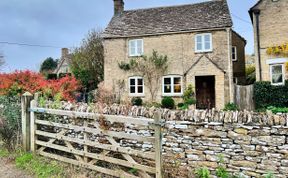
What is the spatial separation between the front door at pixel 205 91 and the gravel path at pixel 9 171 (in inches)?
636

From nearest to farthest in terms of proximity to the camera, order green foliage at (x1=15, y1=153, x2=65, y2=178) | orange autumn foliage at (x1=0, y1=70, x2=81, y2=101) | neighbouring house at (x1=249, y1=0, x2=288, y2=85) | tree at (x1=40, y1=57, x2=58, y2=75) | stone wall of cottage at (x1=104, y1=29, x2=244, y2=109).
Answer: green foliage at (x1=15, y1=153, x2=65, y2=178) < orange autumn foliage at (x1=0, y1=70, x2=81, y2=101) < neighbouring house at (x1=249, y1=0, x2=288, y2=85) < stone wall of cottage at (x1=104, y1=29, x2=244, y2=109) < tree at (x1=40, y1=57, x2=58, y2=75)

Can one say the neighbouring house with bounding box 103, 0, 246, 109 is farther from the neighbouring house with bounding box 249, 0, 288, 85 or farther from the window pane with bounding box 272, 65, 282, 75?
the window pane with bounding box 272, 65, 282, 75

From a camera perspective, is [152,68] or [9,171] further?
[152,68]

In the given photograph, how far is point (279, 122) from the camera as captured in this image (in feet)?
15.4

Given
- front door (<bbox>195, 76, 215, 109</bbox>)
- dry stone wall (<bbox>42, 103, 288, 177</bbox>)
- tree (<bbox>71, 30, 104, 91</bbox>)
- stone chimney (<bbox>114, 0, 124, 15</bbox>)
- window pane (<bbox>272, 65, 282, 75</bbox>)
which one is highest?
stone chimney (<bbox>114, 0, 124, 15</bbox>)

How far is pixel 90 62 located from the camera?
2734cm

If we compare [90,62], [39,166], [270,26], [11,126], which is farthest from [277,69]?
[90,62]

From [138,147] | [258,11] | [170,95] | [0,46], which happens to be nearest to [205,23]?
[258,11]

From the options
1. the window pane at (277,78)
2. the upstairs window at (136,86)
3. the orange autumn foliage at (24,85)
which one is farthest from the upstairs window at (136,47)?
the orange autumn foliage at (24,85)

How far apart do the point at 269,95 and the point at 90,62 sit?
18.5 metres

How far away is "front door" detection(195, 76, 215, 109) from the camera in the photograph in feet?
67.4

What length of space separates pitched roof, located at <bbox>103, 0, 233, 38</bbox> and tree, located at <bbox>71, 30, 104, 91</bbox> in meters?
4.96

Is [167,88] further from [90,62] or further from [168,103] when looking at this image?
[90,62]

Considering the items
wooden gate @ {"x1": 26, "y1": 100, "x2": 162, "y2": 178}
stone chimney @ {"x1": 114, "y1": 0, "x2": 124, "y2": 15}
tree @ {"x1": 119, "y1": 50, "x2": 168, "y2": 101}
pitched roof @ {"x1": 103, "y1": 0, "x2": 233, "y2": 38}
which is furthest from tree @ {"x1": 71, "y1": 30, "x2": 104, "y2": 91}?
wooden gate @ {"x1": 26, "y1": 100, "x2": 162, "y2": 178}
